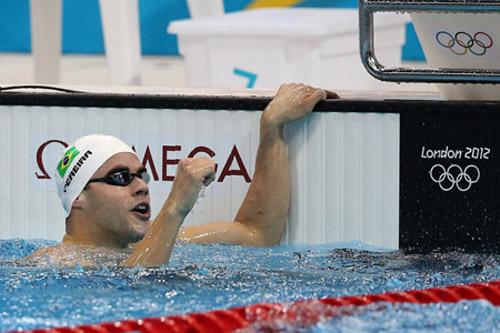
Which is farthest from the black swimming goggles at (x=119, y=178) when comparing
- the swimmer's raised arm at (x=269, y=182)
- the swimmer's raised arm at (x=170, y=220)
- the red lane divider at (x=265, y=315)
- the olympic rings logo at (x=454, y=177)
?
the olympic rings logo at (x=454, y=177)

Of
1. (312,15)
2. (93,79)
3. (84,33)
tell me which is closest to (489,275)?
(312,15)

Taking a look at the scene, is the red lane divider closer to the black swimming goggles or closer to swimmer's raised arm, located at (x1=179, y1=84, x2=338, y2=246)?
the black swimming goggles

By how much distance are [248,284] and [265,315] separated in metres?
0.38

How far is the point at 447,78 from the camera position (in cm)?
326

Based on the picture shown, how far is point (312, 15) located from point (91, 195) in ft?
9.98

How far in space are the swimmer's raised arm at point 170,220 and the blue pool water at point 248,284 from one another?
0.12 ft

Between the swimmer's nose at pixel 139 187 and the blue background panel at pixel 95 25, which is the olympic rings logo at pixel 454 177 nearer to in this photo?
the swimmer's nose at pixel 139 187

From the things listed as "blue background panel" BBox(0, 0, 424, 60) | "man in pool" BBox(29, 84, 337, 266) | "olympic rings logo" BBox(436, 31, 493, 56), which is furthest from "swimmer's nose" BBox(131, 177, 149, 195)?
"blue background panel" BBox(0, 0, 424, 60)

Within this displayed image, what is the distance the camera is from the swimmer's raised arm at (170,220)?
300cm

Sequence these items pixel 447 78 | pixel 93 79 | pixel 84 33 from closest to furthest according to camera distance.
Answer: pixel 447 78
pixel 93 79
pixel 84 33

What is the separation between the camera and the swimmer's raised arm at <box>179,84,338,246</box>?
3.42 m

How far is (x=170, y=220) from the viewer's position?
3.01 m

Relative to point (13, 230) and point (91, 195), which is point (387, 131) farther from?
point (13, 230)

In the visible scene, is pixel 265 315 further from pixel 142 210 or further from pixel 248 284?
pixel 142 210
